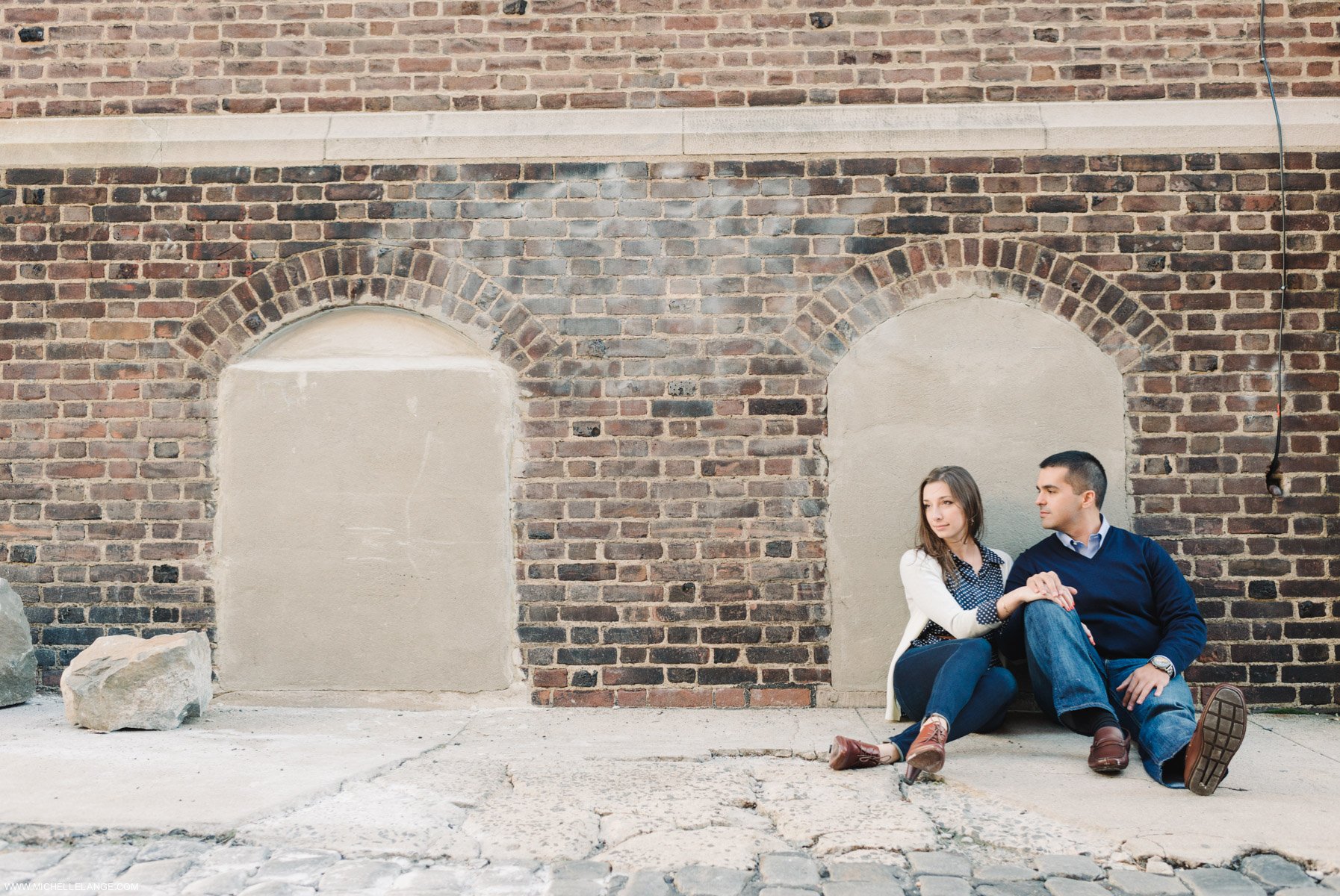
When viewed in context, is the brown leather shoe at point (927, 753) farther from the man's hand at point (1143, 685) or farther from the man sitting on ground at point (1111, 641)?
the man's hand at point (1143, 685)

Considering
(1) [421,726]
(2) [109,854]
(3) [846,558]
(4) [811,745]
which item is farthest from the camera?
(3) [846,558]

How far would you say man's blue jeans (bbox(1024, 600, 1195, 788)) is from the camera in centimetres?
320

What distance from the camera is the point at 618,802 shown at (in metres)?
2.94

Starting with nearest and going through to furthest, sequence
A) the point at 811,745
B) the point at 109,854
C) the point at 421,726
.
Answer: the point at 109,854 → the point at 811,745 → the point at 421,726

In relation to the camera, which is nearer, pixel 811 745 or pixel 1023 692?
pixel 811 745

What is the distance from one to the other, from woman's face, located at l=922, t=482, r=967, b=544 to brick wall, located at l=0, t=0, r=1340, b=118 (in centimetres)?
195

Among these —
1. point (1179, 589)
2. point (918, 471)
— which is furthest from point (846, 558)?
point (1179, 589)

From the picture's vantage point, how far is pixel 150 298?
4.54 meters

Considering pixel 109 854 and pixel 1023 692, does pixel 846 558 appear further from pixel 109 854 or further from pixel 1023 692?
pixel 109 854

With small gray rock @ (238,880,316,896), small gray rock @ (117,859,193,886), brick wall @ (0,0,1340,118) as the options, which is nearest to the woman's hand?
brick wall @ (0,0,1340,118)

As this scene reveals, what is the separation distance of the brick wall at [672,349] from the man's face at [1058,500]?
66 cm

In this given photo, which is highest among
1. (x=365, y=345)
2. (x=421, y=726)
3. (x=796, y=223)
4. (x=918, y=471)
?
(x=796, y=223)

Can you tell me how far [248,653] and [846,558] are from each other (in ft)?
9.48

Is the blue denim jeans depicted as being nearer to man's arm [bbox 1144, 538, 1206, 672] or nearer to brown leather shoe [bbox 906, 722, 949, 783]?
brown leather shoe [bbox 906, 722, 949, 783]
